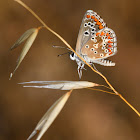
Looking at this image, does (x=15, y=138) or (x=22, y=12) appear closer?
(x=15, y=138)

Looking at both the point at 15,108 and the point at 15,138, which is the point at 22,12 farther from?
the point at 15,138

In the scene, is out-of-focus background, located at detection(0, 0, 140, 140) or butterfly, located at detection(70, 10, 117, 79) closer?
butterfly, located at detection(70, 10, 117, 79)

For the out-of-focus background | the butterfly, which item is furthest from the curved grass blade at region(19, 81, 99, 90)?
the out-of-focus background

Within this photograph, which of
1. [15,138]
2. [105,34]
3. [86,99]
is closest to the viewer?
[105,34]

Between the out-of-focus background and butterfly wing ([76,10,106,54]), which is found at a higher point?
butterfly wing ([76,10,106,54])

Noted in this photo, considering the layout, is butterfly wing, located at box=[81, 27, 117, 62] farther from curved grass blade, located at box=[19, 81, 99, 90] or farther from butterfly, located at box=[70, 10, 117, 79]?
curved grass blade, located at box=[19, 81, 99, 90]

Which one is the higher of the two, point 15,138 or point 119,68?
point 119,68

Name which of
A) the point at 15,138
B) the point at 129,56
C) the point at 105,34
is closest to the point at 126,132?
the point at 129,56
